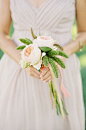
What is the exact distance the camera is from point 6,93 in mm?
2391

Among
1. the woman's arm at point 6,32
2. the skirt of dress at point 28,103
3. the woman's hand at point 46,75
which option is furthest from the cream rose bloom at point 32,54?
the skirt of dress at point 28,103

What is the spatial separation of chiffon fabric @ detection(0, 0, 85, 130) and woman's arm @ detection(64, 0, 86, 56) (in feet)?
0.22

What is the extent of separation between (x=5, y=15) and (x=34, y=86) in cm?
88

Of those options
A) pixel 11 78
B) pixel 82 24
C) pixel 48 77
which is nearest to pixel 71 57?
pixel 82 24

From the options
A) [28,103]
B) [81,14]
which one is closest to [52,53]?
[28,103]

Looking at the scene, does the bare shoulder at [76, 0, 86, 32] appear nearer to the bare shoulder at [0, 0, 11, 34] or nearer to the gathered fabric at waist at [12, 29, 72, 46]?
the gathered fabric at waist at [12, 29, 72, 46]

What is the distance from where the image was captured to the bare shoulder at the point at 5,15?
97.4 inches

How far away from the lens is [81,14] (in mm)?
2506

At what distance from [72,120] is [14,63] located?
93 centimetres

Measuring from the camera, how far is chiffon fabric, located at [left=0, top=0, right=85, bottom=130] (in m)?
2.35

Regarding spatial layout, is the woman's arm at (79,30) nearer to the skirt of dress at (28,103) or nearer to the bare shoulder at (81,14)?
the bare shoulder at (81,14)

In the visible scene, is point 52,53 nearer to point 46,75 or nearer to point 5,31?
point 46,75

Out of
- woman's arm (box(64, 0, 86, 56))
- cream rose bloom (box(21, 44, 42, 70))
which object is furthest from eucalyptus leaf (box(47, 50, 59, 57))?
woman's arm (box(64, 0, 86, 56))

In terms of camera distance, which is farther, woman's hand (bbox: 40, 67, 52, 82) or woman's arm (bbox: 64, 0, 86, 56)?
woman's arm (bbox: 64, 0, 86, 56)
